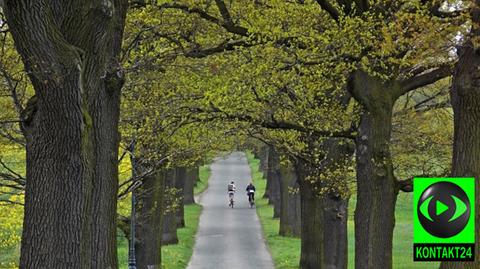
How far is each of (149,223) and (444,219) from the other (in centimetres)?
1171

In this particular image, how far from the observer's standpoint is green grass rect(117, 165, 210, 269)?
94.7 ft

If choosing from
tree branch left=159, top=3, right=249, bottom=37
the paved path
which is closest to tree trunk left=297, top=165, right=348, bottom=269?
the paved path

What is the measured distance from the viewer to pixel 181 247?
109 ft

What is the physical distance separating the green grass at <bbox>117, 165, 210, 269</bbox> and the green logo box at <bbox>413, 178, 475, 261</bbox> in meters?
16.5

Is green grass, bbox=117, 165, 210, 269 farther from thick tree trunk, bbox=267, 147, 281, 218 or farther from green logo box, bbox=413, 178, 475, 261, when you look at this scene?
green logo box, bbox=413, 178, 475, 261

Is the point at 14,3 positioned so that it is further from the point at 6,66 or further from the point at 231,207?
the point at 231,207

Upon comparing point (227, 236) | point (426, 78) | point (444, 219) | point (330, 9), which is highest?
point (330, 9)

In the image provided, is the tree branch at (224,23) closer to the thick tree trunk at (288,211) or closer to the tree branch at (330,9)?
the tree branch at (330,9)

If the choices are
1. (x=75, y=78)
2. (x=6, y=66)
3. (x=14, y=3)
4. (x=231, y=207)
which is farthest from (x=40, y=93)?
(x=231, y=207)

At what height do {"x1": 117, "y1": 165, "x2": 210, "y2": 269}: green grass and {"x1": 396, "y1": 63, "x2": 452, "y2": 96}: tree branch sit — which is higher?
{"x1": 396, "y1": 63, "x2": 452, "y2": 96}: tree branch

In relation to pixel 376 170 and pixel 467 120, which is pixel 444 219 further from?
pixel 376 170

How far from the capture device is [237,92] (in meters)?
15.9

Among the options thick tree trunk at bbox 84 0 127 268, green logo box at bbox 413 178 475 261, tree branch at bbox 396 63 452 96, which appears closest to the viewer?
green logo box at bbox 413 178 475 261

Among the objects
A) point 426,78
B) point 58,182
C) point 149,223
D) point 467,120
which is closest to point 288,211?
point 149,223
